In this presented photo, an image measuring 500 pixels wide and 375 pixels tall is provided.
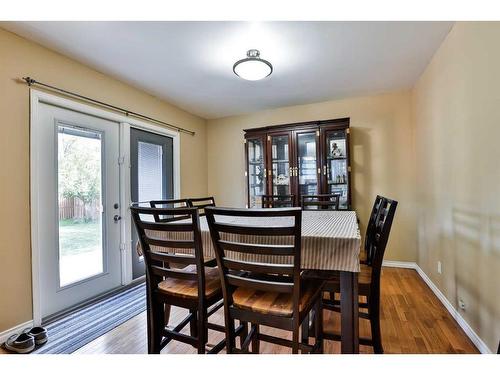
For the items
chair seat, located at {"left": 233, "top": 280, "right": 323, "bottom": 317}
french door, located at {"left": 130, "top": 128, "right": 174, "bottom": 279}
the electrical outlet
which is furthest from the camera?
french door, located at {"left": 130, "top": 128, "right": 174, "bottom": 279}

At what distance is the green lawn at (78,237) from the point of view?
2434mm

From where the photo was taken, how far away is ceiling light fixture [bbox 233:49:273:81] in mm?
2172

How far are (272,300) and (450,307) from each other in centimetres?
193

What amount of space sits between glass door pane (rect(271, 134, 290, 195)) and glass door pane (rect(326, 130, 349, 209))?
57cm

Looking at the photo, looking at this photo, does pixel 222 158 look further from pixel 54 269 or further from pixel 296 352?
pixel 296 352

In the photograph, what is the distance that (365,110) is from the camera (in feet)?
11.7

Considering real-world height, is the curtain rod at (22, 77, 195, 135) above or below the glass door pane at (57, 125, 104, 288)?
above

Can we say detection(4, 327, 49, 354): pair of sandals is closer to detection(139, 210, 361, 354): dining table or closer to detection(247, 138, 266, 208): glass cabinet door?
detection(139, 210, 361, 354): dining table

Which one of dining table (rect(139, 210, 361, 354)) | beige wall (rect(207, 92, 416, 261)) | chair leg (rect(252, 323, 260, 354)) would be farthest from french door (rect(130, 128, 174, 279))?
dining table (rect(139, 210, 361, 354))

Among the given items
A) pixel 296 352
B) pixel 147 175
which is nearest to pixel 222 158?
pixel 147 175

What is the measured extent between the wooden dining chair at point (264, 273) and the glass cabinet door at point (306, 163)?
7.32 ft

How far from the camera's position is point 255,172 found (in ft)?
13.0

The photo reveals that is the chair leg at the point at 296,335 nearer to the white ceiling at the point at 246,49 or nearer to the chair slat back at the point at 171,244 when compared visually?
the chair slat back at the point at 171,244
